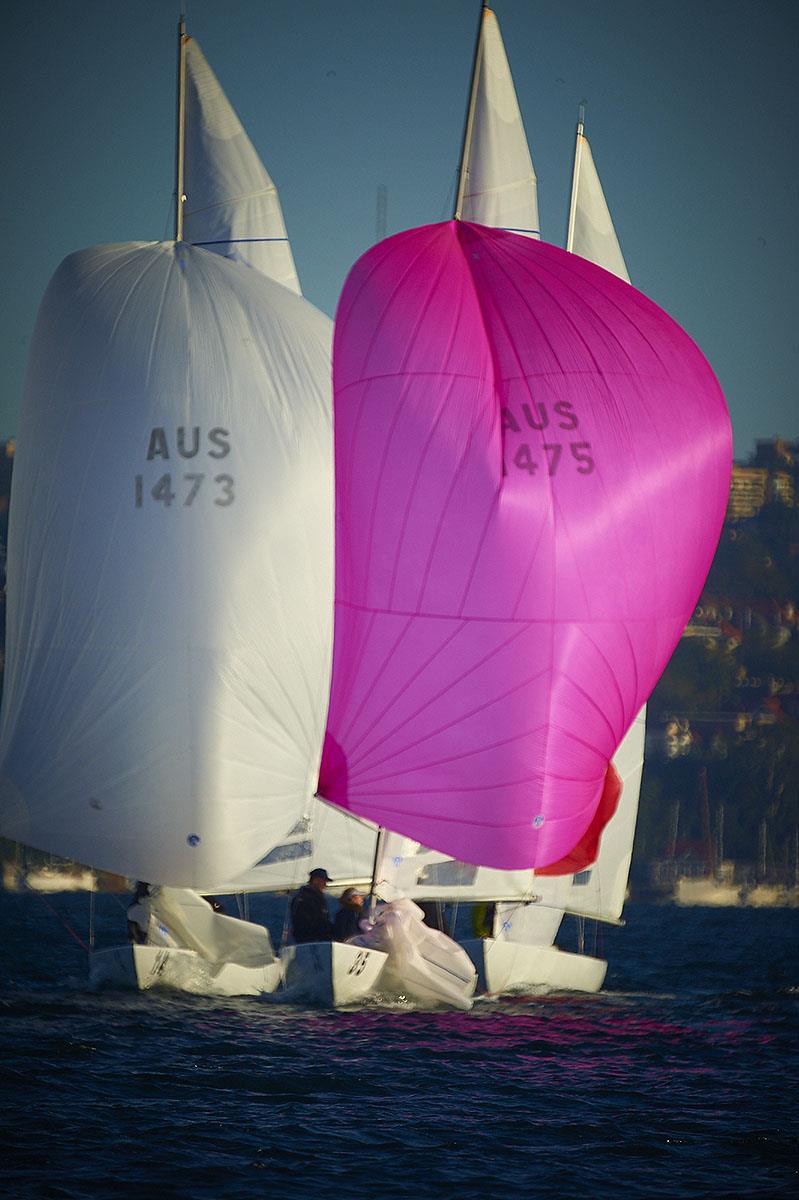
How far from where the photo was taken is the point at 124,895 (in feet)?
245

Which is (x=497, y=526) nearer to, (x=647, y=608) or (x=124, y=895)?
(x=647, y=608)

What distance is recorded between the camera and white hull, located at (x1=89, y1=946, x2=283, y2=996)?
612 inches

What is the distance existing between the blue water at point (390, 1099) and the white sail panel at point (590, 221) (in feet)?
28.7

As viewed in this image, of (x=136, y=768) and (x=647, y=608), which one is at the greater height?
(x=647, y=608)

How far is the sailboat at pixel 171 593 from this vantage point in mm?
15297

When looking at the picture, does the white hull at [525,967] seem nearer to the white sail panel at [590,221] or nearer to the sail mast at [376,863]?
the sail mast at [376,863]

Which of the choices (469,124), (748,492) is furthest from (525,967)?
(748,492)

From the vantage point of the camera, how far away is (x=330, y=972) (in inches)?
599

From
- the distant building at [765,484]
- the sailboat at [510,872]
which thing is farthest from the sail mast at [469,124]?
the distant building at [765,484]

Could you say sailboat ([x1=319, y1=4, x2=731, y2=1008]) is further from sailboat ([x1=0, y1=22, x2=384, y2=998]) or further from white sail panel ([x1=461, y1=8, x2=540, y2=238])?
white sail panel ([x1=461, y1=8, x2=540, y2=238])

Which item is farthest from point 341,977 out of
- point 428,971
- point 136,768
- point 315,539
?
point 315,539

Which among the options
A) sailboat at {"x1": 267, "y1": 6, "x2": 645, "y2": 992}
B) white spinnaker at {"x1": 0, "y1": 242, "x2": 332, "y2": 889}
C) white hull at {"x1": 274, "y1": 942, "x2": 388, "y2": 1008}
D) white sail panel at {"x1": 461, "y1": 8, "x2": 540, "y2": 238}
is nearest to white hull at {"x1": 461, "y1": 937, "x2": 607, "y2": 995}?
sailboat at {"x1": 267, "y1": 6, "x2": 645, "y2": 992}

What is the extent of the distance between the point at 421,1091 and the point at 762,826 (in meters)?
95.7

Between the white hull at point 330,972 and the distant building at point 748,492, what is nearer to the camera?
the white hull at point 330,972
